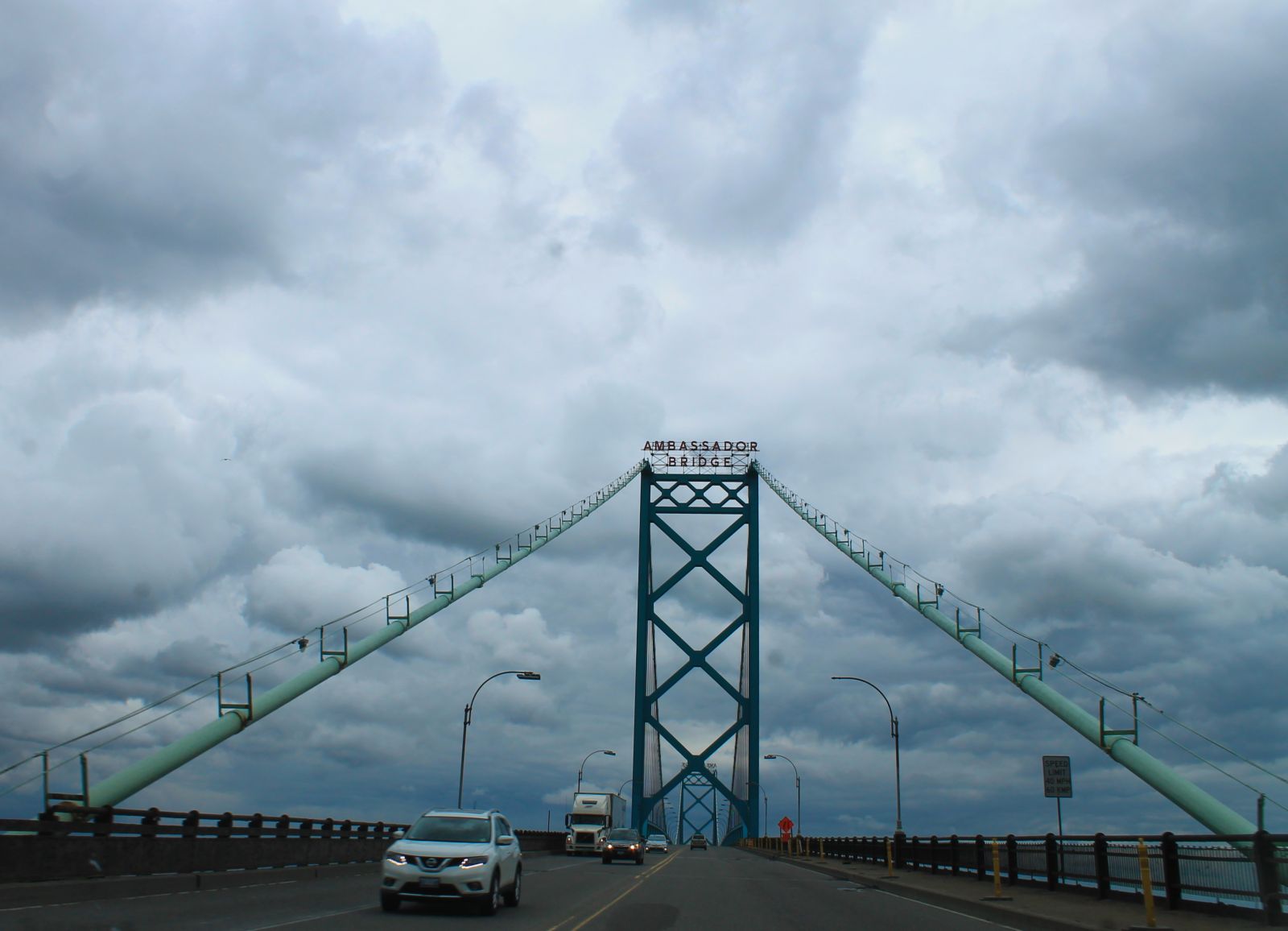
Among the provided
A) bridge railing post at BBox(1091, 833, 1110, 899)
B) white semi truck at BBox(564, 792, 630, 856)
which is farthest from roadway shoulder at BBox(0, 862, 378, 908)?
white semi truck at BBox(564, 792, 630, 856)

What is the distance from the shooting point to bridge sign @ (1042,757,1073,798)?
2452cm

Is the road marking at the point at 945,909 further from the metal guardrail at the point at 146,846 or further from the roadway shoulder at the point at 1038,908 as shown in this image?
the metal guardrail at the point at 146,846

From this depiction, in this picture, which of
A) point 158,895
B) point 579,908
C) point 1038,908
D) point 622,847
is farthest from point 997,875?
point 622,847

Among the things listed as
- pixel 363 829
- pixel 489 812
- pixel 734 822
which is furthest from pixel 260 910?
pixel 734 822

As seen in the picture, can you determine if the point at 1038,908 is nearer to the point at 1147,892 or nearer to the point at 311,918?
the point at 1147,892

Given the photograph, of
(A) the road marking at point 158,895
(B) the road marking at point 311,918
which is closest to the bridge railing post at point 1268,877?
(B) the road marking at point 311,918

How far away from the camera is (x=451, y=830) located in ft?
59.1

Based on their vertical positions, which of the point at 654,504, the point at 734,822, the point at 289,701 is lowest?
the point at 734,822

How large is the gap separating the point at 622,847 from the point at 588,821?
11.8 m

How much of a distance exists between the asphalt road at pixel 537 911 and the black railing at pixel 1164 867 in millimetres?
2816

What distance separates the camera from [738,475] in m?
100

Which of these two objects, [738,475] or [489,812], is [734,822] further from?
[489,812]

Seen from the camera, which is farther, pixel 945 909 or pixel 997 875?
pixel 997 875

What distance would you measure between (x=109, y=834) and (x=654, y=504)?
264 ft
